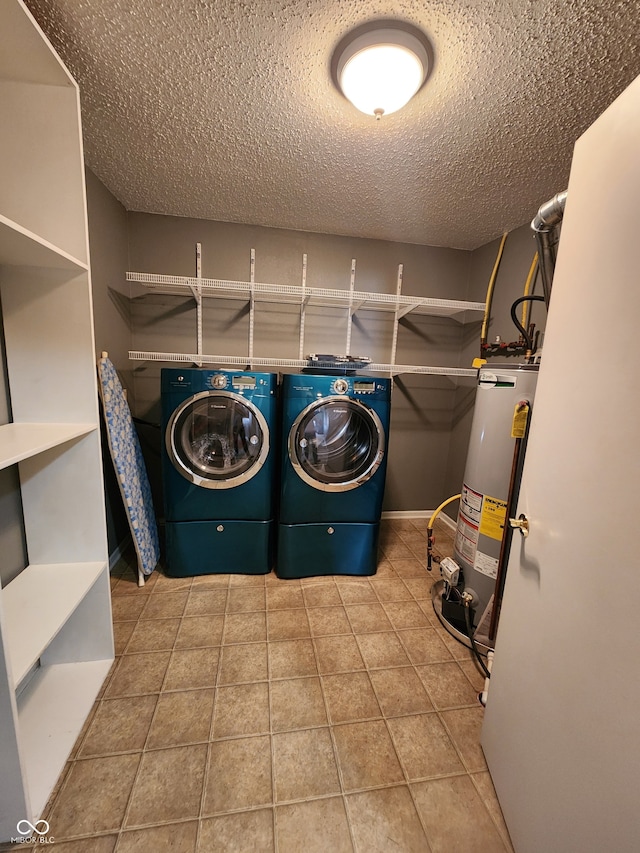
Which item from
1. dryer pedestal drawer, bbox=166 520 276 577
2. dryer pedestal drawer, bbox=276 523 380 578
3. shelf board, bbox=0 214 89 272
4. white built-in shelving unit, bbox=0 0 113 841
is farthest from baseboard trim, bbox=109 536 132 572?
shelf board, bbox=0 214 89 272

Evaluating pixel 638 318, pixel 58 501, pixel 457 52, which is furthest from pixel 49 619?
A: pixel 457 52

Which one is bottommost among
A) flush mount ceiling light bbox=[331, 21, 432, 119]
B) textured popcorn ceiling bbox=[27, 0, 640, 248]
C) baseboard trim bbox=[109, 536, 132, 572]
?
baseboard trim bbox=[109, 536, 132, 572]

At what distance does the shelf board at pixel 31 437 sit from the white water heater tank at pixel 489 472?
1720mm

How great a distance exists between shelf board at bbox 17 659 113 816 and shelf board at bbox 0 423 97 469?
806mm

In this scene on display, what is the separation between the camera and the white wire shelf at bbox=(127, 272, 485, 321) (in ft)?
6.53

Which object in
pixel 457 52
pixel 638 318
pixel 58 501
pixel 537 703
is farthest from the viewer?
pixel 58 501

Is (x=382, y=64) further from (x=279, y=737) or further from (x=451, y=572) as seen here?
(x=279, y=737)

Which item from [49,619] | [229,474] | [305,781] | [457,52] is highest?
[457,52]

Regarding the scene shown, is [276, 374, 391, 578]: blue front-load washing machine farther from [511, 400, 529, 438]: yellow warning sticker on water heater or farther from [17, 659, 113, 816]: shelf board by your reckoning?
[17, 659, 113, 816]: shelf board

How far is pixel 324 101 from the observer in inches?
49.9

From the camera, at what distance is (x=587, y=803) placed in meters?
0.66

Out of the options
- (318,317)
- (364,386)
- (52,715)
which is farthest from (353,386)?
(52,715)

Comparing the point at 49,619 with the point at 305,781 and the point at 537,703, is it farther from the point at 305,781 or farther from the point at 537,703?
the point at 537,703

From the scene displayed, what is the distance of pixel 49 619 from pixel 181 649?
2.12 ft
